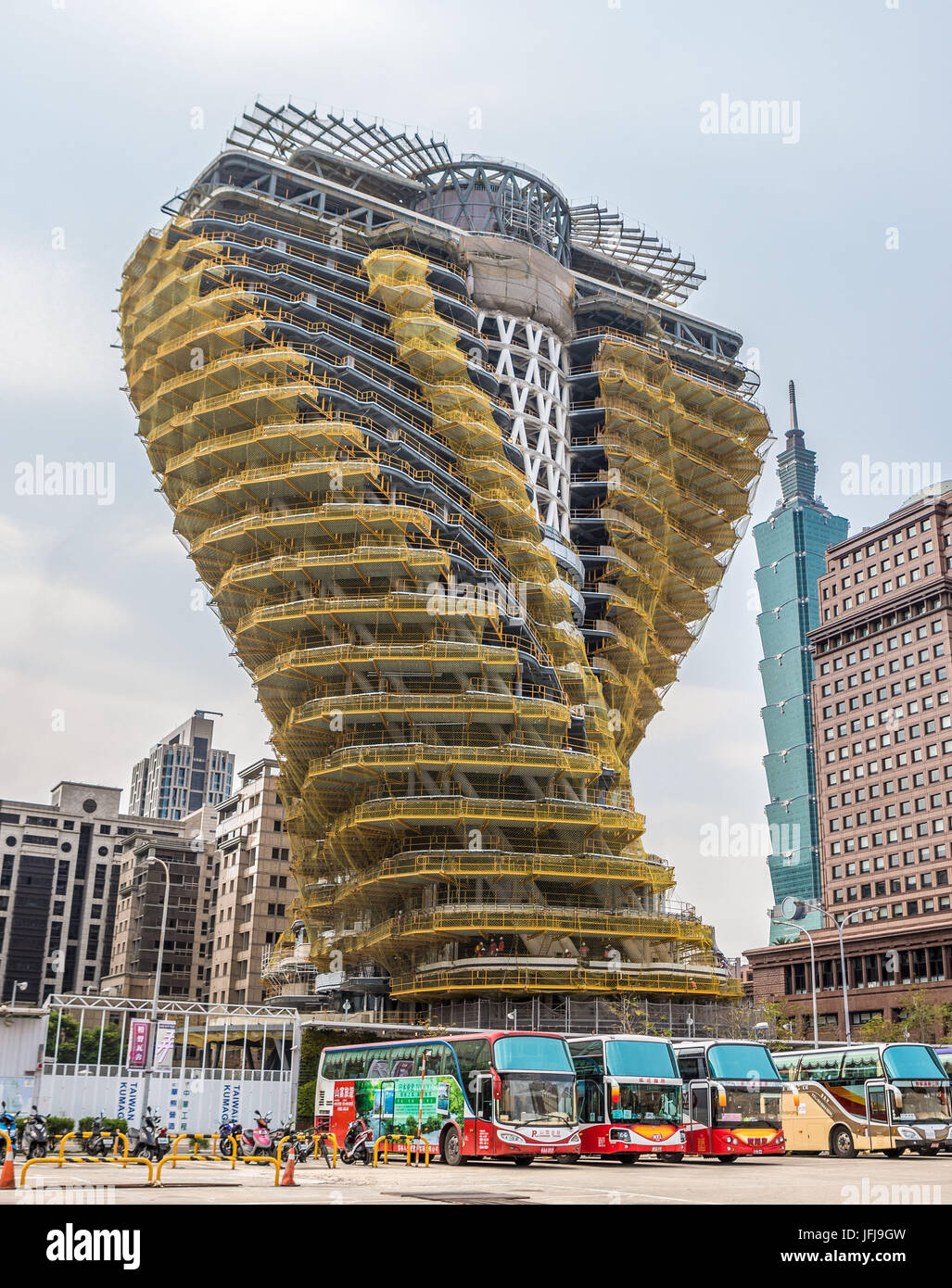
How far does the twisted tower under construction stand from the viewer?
235 ft

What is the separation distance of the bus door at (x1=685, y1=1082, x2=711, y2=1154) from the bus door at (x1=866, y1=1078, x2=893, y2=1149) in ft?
21.0

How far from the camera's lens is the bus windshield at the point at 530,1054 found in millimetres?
33281

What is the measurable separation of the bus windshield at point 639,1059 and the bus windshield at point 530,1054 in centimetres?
186

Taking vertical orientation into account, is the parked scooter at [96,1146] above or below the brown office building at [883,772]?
below

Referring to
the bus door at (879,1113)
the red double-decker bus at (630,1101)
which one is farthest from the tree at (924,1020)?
the red double-decker bus at (630,1101)

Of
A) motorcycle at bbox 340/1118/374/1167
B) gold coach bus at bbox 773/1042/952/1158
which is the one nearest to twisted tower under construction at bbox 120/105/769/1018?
gold coach bus at bbox 773/1042/952/1158

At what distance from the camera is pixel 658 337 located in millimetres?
105188

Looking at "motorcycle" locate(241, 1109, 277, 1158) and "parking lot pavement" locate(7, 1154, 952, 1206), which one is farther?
"motorcycle" locate(241, 1109, 277, 1158)

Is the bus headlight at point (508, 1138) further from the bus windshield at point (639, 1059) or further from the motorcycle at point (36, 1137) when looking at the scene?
the motorcycle at point (36, 1137)

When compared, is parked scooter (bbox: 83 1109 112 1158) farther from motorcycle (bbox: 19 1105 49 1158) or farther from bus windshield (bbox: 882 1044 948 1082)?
bus windshield (bbox: 882 1044 948 1082)

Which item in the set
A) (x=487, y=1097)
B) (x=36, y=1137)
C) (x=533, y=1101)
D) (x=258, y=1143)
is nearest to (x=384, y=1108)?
(x=258, y=1143)

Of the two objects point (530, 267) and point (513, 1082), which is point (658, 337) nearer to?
point (530, 267)
